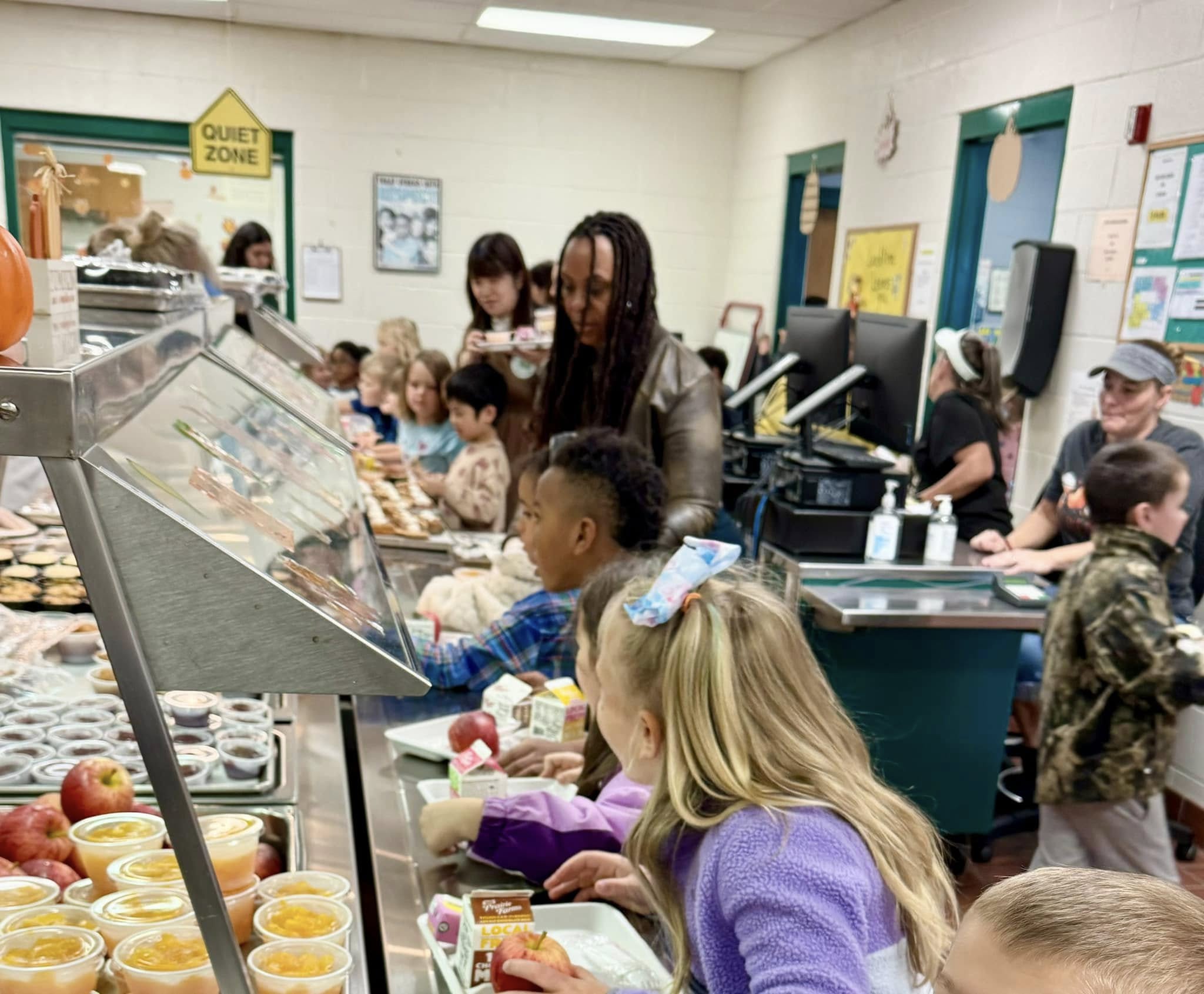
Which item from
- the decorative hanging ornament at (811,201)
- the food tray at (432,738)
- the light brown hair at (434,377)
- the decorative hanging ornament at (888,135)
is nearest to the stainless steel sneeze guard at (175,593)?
the food tray at (432,738)

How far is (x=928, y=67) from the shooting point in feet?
18.1

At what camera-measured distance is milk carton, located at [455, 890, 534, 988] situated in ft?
4.39

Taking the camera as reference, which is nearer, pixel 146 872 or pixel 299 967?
pixel 299 967

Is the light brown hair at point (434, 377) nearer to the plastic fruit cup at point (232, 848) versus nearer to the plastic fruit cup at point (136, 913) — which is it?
the plastic fruit cup at point (232, 848)

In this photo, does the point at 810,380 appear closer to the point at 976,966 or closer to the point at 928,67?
the point at 928,67

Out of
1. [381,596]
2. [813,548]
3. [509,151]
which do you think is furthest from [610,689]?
[509,151]

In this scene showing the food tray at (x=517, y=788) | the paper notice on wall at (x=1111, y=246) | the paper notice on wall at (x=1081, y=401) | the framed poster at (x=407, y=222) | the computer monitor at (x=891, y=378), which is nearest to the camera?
the food tray at (x=517, y=788)

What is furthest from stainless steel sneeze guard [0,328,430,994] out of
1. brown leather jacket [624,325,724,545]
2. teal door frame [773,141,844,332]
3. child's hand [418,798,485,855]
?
teal door frame [773,141,844,332]

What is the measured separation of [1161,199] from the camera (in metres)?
3.86

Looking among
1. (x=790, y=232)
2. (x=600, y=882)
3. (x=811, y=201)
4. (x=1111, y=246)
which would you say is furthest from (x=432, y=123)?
(x=600, y=882)

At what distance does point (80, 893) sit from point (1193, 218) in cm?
385

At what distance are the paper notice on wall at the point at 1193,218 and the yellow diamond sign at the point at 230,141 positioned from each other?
320cm

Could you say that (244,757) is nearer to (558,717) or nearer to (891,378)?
(558,717)

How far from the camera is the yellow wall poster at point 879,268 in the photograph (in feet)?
19.0
